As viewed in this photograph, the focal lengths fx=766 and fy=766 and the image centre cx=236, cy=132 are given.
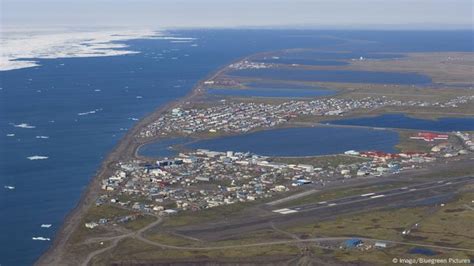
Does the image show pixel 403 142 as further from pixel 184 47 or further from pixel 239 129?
pixel 184 47

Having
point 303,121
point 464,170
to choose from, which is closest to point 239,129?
point 303,121

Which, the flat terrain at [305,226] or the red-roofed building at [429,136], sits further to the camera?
the red-roofed building at [429,136]

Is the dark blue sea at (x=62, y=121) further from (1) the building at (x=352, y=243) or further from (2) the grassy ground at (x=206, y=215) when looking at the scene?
(1) the building at (x=352, y=243)

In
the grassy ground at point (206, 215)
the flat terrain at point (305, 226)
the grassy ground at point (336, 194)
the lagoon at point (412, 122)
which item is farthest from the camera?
the lagoon at point (412, 122)

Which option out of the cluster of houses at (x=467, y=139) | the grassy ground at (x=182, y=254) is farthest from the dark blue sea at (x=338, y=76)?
the grassy ground at (x=182, y=254)

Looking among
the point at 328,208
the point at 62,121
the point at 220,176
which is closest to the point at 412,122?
the point at 220,176

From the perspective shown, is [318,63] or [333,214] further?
[318,63]

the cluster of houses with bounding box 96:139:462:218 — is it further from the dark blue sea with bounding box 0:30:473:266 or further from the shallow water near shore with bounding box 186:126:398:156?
the dark blue sea with bounding box 0:30:473:266
